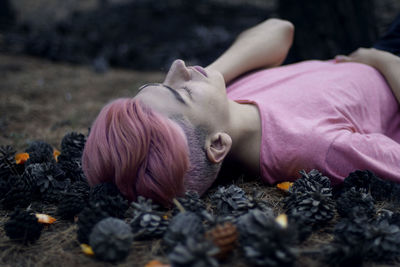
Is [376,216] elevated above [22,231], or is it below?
below

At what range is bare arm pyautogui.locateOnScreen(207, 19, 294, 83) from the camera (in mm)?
2525

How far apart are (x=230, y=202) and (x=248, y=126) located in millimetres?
511

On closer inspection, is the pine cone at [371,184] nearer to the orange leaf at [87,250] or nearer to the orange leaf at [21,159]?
the orange leaf at [87,250]

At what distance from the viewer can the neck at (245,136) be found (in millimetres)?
2041

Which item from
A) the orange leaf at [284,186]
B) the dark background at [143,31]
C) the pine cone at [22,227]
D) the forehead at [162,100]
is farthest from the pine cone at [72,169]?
the dark background at [143,31]

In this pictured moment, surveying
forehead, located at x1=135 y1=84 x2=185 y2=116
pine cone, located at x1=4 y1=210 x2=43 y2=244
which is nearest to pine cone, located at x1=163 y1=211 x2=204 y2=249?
forehead, located at x1=135 y1=84 x2=185 y2=116

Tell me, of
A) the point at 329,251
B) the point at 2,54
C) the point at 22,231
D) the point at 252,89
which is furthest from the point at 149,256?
the point at 2,54

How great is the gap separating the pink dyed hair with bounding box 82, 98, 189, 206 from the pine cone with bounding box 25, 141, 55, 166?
0.62 m

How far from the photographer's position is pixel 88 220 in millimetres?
1541

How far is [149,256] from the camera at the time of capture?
1.48 m

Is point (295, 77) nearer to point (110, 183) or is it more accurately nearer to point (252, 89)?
point (252, 89)

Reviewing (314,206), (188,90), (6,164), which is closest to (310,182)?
(314,206)

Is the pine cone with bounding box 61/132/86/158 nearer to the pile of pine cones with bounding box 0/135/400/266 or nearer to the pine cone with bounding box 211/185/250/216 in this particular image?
the pile of pine cones with bounding box 0/135/400/266

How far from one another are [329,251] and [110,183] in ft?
3.36
